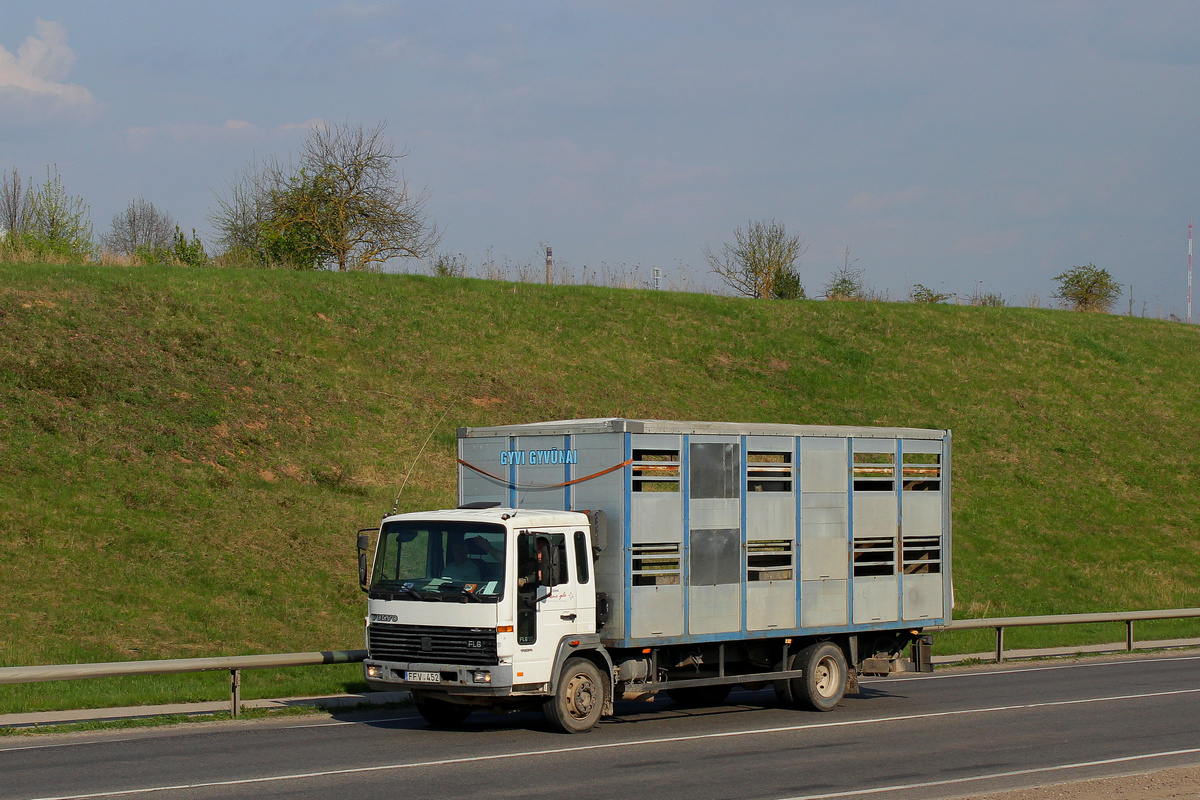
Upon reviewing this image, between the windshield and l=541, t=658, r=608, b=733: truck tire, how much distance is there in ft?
4.31

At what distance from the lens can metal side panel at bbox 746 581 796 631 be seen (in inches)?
562

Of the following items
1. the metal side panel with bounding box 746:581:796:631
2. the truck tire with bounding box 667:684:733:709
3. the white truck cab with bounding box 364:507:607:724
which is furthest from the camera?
the truck tire with bounding box 667:684:733:709

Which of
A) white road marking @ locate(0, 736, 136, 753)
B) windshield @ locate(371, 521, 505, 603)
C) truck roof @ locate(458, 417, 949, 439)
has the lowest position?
white road marking @ locate(0, 736, 136, 753)

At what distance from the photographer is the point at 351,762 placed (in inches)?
435

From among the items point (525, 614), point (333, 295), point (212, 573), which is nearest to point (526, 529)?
point (525, 614)

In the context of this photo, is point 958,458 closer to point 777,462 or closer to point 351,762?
point 777,462

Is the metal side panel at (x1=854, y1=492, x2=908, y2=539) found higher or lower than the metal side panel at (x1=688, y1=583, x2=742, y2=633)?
higher

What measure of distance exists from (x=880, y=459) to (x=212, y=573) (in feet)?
43.4

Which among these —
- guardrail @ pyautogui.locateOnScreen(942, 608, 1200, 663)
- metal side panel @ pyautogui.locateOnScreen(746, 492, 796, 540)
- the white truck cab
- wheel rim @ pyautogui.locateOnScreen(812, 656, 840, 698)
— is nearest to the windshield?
the white truck cab

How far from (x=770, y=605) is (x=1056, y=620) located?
1141cm

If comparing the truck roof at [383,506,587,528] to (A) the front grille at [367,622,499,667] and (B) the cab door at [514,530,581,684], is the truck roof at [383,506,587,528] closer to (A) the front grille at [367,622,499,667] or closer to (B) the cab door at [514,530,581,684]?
(B) the cab door at [514,530,581,684]

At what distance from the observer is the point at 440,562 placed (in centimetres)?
1283

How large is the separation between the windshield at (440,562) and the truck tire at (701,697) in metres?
4.35

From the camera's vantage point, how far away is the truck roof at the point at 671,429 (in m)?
13.3
